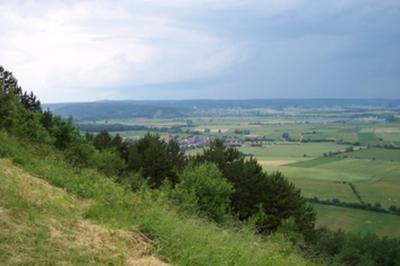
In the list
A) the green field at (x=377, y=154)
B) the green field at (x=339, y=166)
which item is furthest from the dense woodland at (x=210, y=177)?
the green field at (x=377, y=154)

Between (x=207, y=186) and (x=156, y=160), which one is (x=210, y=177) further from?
(x=156, y=160)

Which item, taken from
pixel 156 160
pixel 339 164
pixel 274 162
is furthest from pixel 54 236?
pixel 339 164

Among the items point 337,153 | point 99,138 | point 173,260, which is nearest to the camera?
point 173,260

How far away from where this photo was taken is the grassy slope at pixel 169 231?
7547mm

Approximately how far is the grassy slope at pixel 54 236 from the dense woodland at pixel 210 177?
8.32m

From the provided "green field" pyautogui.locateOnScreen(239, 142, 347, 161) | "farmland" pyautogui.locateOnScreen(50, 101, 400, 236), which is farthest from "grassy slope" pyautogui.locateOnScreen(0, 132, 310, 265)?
"green field" pyautogui.locateOnScreen(239, 142, 347, 161)

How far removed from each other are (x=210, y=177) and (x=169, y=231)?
1779 centimetres

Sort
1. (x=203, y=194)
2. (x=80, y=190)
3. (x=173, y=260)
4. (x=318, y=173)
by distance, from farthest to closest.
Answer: (x=318, y=173)
(x=203, y=194)
(x=80, y=190)
(x=173, y=260)

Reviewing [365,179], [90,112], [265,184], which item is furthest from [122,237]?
[90,112]

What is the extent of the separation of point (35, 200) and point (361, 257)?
3226 centimetres

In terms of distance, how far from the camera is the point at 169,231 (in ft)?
26.4

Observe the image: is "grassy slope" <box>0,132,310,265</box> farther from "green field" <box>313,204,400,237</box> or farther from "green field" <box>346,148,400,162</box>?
"green field" <box>346,148,400,162</box>

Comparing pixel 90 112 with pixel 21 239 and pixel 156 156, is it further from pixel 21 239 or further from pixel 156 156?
pixel 21 239

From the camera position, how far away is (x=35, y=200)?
27.8 feet
